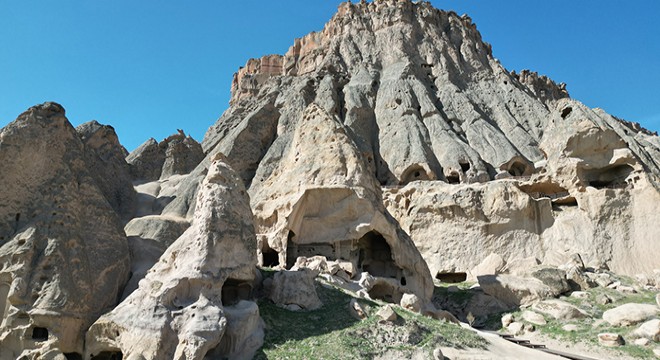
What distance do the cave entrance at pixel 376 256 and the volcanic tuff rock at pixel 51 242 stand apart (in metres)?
9.99

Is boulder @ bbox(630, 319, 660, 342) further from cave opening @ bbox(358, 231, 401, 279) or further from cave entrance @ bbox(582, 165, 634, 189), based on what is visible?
cave entrance @ bbox(582, 165, 634, 189)

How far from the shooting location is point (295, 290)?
15.3 meters

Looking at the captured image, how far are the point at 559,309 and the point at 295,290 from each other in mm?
10343

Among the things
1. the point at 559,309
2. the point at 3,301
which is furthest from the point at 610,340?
the point at 3,301

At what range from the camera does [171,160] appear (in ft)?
171

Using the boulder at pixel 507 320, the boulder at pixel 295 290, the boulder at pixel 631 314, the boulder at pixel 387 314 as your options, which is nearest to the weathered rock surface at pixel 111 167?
the boulder at pixel 295 290

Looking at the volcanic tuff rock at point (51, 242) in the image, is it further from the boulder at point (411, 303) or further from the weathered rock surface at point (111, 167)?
the boulder at point (411, 303)

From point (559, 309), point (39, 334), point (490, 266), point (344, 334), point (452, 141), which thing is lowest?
point (39, 334)

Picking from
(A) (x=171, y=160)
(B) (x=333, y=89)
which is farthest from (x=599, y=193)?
(A) (x=171, y=160)

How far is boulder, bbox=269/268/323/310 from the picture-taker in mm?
15078

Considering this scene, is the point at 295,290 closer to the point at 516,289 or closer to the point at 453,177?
the point at 516,289

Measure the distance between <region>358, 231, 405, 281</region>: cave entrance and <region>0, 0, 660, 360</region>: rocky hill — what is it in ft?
0.30

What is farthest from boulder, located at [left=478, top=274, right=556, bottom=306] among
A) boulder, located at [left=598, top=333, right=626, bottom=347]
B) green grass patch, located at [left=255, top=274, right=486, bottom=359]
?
green grass patch, located at [left=255, top=274, right=486, bottom=359]

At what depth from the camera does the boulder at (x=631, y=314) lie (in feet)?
52.8
